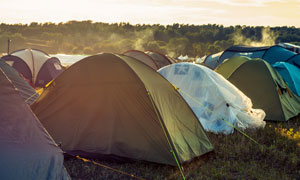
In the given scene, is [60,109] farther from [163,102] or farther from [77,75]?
[163,102]

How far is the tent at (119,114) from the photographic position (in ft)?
19.3

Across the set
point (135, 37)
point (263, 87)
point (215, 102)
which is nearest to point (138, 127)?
point (215, 102)

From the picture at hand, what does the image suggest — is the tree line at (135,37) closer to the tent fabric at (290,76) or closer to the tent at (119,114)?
the tent fabric at (290,76)

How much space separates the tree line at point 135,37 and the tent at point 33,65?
6209 cm

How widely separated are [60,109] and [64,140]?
0.61 m

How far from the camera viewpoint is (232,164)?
622 cm

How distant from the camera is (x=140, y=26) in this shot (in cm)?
14788

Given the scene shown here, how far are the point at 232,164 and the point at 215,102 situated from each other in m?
2.42

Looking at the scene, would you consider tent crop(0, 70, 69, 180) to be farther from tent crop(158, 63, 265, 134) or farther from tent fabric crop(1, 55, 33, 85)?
tent fabric crop(1, 55, 33, 85)

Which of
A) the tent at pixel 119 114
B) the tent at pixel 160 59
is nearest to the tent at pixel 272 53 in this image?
the tent at pixel 160 59

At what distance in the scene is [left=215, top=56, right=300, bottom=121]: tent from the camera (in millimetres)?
10000

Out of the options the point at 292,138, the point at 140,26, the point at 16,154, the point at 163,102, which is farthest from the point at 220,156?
the point at 140,26

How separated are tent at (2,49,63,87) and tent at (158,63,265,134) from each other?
11.6m

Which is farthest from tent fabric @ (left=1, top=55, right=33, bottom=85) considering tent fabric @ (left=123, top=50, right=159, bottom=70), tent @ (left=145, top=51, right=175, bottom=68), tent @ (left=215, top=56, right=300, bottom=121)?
tent @ (left=215, top=56, right=300, bottom=121)
